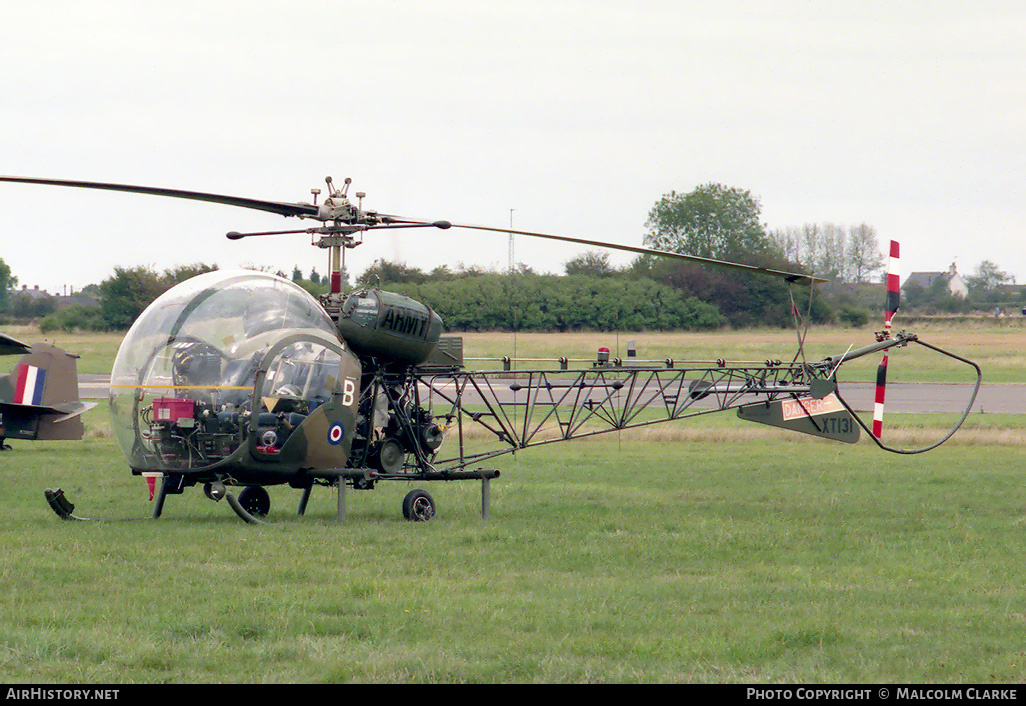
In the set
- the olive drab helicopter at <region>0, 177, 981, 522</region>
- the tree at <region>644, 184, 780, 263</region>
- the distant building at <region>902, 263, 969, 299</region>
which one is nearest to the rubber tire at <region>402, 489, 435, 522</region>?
the olive drab helicopter at <region>0, 177, 981, 522</region>

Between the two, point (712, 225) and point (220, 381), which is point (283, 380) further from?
point (712, 225)

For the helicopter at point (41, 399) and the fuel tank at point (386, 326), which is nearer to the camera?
the fuel tank at point (386, 326)

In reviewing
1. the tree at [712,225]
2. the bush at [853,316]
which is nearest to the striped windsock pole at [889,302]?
the tree at [712,225]

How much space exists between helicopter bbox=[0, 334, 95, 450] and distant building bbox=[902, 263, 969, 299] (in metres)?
39.6

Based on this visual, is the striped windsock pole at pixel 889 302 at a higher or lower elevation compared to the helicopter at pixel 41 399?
higher

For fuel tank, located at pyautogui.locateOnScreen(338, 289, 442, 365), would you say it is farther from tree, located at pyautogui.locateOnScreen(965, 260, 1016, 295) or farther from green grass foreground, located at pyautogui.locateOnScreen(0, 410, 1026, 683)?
tree, located at pyautogui.locateOnScreen(965, 260, 1016, 295)

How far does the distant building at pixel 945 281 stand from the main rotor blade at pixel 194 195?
144 feet

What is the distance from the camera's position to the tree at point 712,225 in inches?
1238

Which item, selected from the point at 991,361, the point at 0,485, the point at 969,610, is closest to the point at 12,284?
the point at 991,361

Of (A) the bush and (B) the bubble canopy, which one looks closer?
(B) the bubble canopy

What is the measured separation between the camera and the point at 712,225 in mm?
35312

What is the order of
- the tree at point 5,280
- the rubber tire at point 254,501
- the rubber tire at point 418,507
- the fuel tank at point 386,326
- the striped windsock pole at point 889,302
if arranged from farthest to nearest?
the tree at point 5,280
the striped windsock pole at point 889,302
the rubber tire at point 254,501
the rubber tire at point 418,507
the fuel tank at point 386,326

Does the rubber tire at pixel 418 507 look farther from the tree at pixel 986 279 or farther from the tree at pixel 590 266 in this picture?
the tree at pixel 986 279

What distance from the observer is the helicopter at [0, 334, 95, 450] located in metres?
20.6
